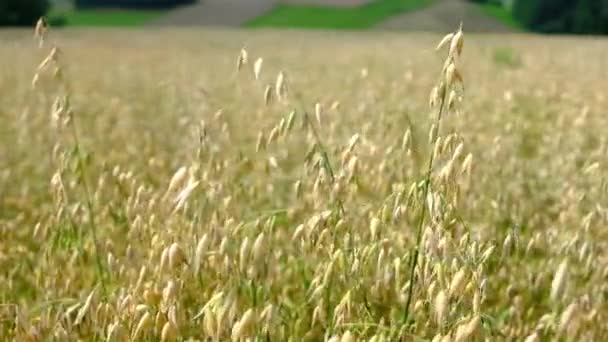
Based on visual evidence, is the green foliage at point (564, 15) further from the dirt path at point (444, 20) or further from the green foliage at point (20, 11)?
the green foliage at point (20, 11)

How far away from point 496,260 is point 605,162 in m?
0.88

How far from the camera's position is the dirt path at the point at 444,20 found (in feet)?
188

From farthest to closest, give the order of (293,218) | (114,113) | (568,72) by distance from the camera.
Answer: (568,72) → (114,113) → (293,218)

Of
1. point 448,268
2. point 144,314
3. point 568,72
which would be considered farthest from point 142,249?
point 568,72

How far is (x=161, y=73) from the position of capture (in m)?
19.2

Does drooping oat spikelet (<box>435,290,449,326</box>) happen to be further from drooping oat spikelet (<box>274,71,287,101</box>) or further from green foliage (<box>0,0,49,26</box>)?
green foliage (<box>0,0,49,26</box>)

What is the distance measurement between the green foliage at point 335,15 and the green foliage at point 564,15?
8387 millimetres

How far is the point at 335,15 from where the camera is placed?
64312 millimetres

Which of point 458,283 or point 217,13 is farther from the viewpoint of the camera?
point 217,13

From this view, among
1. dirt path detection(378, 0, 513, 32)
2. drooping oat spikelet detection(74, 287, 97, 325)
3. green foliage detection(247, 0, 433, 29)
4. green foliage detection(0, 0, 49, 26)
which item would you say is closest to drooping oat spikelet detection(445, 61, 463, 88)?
drooping oat spikelet detection(74, 287, 97, 325)

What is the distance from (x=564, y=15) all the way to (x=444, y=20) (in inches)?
289

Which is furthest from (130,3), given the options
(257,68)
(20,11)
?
(257,68)

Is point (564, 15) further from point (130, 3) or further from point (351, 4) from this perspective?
point (130, 3)

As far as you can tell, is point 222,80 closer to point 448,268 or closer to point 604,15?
point 448,268
